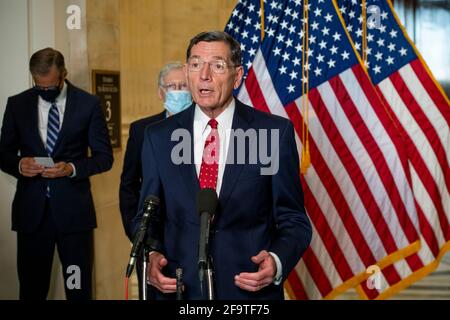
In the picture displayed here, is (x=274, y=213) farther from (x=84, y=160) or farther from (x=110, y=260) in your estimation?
(x=110, y=260)

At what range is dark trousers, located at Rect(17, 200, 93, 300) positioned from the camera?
3.95 meters

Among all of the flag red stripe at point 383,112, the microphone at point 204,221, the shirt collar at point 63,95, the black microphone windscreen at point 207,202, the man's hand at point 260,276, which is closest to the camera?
the microphone at point 204,221

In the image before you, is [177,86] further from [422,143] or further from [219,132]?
[219,132]

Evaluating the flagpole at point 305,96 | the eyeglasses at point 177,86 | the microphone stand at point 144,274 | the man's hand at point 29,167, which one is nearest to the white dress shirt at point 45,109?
the man's hand at point 29,167

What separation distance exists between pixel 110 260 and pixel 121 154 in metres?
0.80

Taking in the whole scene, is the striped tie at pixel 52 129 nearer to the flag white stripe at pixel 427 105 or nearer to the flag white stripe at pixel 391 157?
the flag white stripe at pixel 391 157

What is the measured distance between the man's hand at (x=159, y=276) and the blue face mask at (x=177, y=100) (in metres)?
1.68

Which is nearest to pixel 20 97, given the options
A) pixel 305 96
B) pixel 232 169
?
pixel 305 96

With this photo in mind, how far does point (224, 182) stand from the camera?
2.16m

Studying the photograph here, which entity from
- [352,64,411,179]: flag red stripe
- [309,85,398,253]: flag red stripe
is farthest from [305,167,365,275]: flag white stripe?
[352,64,411,179]: flag red stripe

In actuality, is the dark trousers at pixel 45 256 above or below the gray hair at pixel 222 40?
below

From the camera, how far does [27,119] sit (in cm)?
394

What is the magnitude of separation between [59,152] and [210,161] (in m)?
1.93

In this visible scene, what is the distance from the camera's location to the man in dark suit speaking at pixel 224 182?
2.17 metres
